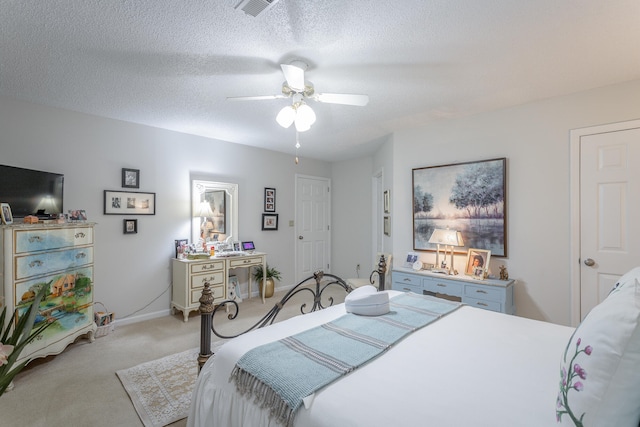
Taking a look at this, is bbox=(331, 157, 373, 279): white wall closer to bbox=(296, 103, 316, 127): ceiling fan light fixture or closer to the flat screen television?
bbox=(296, 103, 316, 127): ceiling fan light fixture

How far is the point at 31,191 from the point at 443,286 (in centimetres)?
410

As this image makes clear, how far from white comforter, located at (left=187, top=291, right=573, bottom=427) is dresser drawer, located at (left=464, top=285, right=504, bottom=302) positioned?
1046 mm

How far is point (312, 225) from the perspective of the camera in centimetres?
568

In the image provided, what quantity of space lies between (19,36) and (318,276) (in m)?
2.55

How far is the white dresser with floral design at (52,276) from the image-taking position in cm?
230

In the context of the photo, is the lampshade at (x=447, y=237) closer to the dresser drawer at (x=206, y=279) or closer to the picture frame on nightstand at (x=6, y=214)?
the dresser drawer at (x=206, y=279)

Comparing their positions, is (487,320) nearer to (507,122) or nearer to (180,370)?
(507,122)

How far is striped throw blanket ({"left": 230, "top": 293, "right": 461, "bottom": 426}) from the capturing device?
3.70 feet

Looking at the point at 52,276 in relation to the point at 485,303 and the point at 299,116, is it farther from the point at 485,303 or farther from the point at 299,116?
the point at 485,303

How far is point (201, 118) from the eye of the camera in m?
3.42

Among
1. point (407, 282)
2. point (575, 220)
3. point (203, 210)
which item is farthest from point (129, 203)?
point (575, 220)

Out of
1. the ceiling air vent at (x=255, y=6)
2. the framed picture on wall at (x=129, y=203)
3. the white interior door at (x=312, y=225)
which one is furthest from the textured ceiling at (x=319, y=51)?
the white interior door at (x=312, y=225)

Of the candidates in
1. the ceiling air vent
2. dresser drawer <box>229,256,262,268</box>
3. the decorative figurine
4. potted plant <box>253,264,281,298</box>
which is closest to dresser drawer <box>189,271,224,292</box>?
dresser drawer <box>229,256,262,268</box>

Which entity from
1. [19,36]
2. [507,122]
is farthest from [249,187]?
[507,122]
